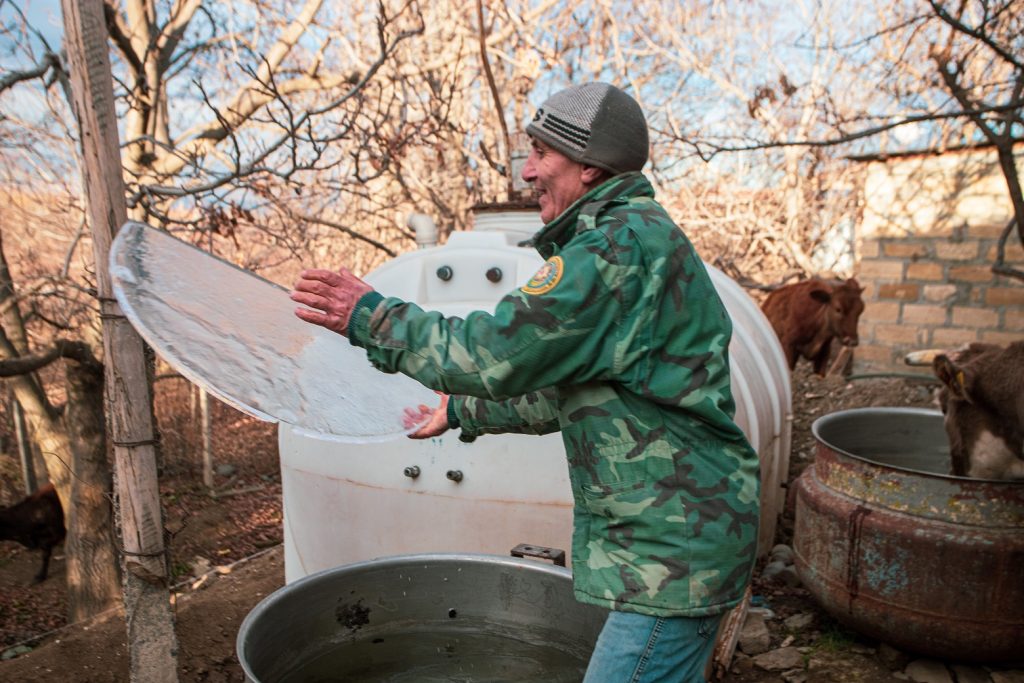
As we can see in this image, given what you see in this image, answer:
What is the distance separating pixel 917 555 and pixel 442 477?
2.40 meters

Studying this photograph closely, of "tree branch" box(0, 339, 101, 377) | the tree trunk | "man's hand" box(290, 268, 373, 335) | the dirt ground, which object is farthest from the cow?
"man's hand" box(290, 268, 373, 335)

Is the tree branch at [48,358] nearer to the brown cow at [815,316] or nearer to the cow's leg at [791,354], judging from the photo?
the brown cow at [815,316]

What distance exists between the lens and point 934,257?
862 centimetres

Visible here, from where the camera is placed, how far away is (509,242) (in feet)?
16.3

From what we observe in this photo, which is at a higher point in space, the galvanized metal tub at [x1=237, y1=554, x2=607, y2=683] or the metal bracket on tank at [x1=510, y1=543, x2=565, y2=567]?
the metal bracket on tank at [x1=510, y1=543, x2=565, y2=567]

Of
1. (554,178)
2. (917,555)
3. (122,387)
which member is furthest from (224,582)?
(554,178)

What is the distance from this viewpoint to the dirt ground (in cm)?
438

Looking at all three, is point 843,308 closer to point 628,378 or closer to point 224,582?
point 224,582

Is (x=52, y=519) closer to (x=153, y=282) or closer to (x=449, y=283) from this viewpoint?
(x=449, y=283)

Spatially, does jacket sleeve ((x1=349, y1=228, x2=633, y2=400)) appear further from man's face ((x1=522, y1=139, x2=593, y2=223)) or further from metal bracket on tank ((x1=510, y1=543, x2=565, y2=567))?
metal bracket on tank ((x1=510, y1=543, x2=565, y2=567))

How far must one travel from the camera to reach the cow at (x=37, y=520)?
7.47 meters

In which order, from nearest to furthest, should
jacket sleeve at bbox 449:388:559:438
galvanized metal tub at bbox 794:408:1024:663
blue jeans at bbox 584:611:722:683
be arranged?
1. blue jeans at bbox 584:611:722:683
2. jacket sleeve at bbox 449:388:559:438
3. galvanized metal tub at bbox 794:408:1024:663

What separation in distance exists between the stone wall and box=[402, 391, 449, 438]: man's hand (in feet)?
25.2

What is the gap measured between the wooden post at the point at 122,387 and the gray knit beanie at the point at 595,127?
5.36 ft
